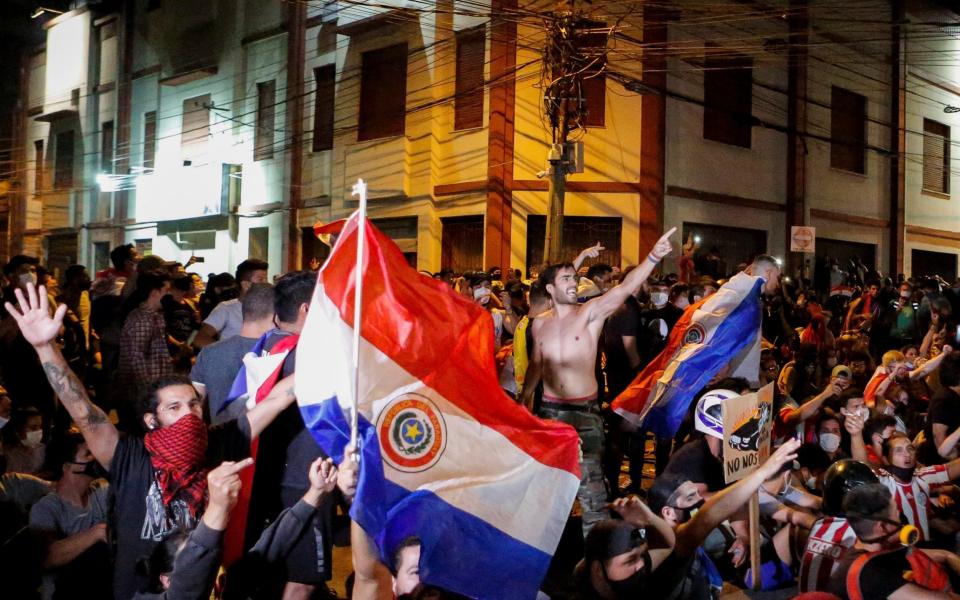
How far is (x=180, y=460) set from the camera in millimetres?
3684

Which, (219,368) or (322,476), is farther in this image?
(219,368)

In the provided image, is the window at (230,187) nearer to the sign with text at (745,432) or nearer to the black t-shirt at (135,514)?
the sign with text at (745,432)

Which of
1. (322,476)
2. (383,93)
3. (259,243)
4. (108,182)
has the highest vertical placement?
(383,93)

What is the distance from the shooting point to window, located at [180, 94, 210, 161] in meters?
27.7

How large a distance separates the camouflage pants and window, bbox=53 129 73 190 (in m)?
31.3

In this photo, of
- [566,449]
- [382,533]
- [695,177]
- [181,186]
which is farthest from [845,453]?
[181,186]

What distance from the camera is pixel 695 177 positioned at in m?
20.0

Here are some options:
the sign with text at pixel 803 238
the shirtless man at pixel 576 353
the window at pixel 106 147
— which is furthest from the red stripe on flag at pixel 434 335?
the window at pixel 106 147

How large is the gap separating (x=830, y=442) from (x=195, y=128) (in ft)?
80.6

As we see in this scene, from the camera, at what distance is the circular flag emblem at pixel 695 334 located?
775 cm

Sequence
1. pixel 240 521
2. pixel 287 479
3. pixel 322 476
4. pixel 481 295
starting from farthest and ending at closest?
pixel 481 295 → pixel 287 479 → pixel 240 521 → pixel 322 476

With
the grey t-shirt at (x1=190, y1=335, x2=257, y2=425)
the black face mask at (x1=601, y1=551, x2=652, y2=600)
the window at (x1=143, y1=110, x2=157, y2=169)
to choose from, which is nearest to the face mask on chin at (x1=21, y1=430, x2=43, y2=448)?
the grey t-shirt at (x1=190, y1=335, x2=257, y2=425)

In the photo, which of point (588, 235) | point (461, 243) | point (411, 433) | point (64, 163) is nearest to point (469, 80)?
Result: point (461, 243)

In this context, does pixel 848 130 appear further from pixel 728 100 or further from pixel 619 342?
pixel 619 342
